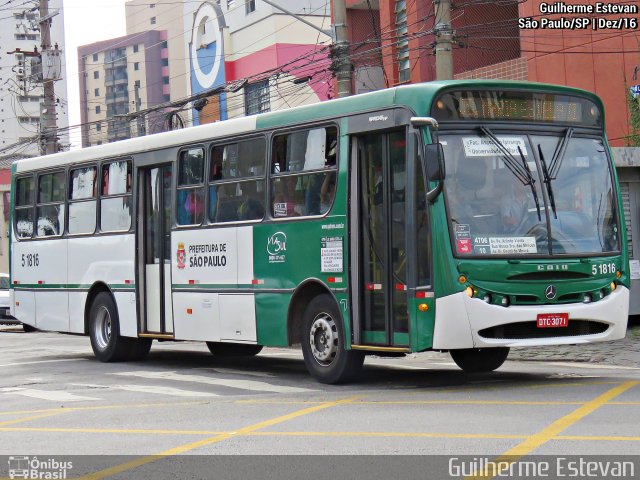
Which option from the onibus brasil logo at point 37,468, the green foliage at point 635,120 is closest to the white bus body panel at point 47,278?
the onibus brasil logo at point 37,468

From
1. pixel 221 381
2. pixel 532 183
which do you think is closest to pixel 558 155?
pixel 532 183

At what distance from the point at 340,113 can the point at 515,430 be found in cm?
526

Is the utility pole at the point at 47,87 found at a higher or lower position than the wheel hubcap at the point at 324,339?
higher

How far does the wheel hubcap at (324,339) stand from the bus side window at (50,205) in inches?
279

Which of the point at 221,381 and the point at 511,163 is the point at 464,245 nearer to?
the point at 511,163

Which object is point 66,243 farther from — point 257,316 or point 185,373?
point 257,316

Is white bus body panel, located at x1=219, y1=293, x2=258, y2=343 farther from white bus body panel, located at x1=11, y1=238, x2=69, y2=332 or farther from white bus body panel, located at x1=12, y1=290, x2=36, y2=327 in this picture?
white bus body panel, located at x1=12, y1=290, x2=36, y2=327

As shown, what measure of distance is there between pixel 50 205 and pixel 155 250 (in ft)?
11.2

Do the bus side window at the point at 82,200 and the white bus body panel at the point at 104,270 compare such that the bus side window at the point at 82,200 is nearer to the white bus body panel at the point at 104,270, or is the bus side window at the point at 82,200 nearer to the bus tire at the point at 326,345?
the white bus body panel at the point at 104,270

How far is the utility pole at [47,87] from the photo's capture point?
3681 cm

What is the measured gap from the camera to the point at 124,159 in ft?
58.9

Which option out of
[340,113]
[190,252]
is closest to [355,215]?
[340,113]

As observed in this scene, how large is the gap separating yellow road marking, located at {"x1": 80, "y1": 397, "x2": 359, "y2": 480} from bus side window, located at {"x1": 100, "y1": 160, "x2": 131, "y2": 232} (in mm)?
6897

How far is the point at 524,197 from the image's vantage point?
12.4 metres
